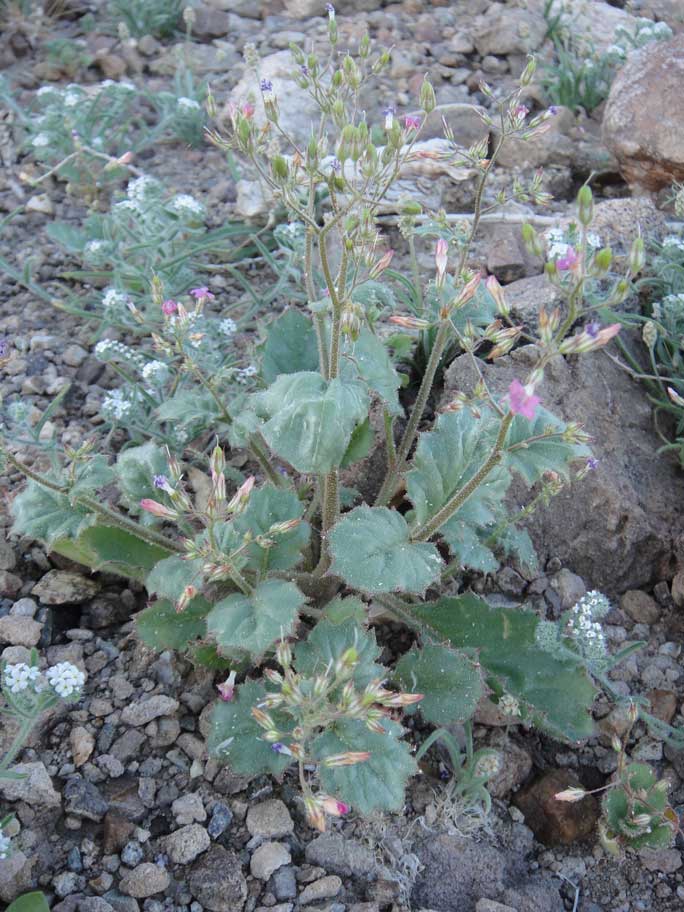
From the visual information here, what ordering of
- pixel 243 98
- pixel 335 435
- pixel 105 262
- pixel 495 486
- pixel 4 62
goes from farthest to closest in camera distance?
pixel 4 62, pixel 243 98, pixel 105 262, pixel 495 486, pixel 335 435

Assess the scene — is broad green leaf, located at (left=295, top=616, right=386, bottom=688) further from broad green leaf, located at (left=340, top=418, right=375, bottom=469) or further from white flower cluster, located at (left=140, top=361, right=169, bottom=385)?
white flower cluster, located at (left=140, top=361, right=169, bottom=385)

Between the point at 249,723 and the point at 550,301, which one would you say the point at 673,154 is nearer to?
the point at 550,301

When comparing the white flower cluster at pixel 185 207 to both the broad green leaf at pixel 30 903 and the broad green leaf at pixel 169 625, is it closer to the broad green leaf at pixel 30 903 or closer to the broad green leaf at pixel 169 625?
the broad green leaf at pixel 169 625

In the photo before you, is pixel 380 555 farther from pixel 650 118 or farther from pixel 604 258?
pixel 650 118

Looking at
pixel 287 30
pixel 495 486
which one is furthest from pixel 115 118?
pixel 495 486

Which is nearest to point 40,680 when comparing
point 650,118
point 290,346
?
point 290,346
